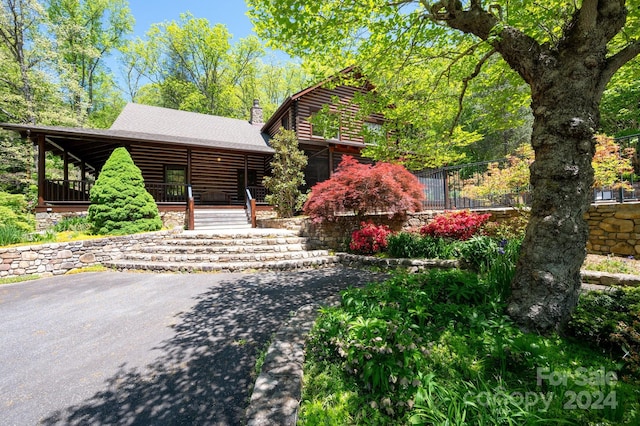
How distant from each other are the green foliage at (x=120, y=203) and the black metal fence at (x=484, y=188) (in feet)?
35.3

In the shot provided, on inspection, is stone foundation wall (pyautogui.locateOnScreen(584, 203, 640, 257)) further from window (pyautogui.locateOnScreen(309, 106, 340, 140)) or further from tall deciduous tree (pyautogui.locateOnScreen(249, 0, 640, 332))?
window (pyautogui.locateOnScreen(309, 106, 340, 140))

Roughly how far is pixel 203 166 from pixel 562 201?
16.2 meters

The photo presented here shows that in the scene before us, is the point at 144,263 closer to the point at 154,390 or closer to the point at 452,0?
the point at 154,390

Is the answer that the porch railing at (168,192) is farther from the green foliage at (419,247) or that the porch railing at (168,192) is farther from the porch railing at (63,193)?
the green foliage at (419,247)

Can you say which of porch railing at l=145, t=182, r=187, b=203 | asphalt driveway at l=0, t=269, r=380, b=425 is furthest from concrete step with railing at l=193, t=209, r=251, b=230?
asphalt driveway at l=0, t=269, r=380, b=425

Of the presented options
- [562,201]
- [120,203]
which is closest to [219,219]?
[120,203]

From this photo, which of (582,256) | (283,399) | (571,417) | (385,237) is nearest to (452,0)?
(582,256)

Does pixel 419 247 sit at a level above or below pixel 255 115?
below

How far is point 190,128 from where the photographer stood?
16094 mm

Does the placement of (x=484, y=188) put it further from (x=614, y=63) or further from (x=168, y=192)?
(x=168, y=192)

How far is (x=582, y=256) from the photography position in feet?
9.04

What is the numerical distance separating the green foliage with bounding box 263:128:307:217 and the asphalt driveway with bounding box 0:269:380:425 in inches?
276

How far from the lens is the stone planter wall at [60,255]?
6.67 m

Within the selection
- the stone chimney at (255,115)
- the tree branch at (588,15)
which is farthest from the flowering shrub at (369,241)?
the stone chimney at (255,115)
